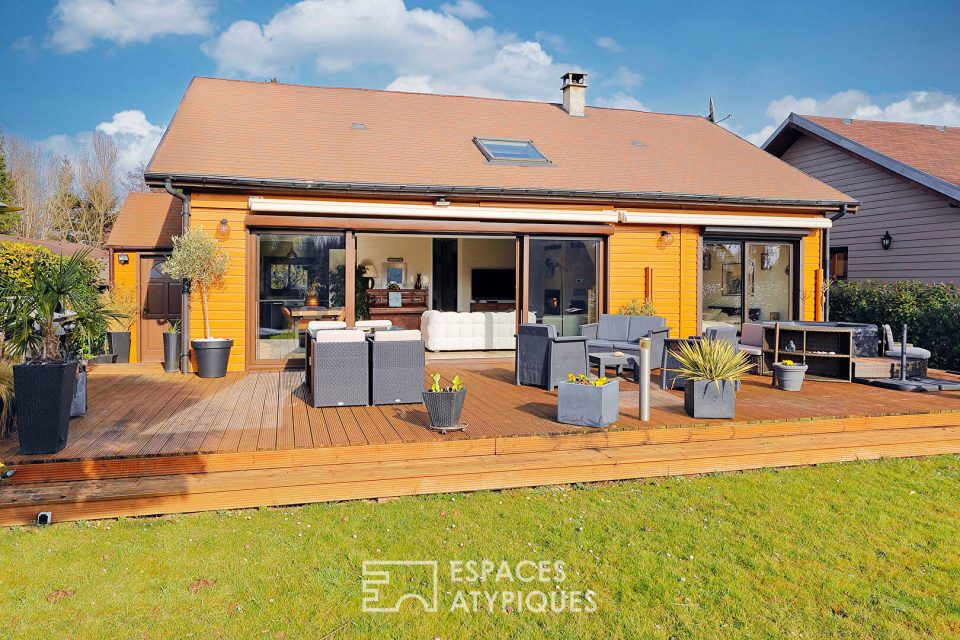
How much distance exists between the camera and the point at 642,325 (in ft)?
26.7

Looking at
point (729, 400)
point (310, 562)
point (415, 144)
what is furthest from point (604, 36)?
point (310, 562)

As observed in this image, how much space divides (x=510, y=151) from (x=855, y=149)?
7339 mm

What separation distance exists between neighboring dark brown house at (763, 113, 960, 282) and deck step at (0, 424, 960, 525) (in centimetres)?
718

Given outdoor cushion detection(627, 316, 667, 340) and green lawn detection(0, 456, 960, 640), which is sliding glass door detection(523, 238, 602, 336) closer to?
outdoor cushion detection(627, 316, 667, 340)

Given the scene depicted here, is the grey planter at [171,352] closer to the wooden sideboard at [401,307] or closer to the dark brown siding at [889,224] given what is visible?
the wooden sideboard at [401,307]

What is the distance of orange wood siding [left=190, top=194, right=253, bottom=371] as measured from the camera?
8.20 m

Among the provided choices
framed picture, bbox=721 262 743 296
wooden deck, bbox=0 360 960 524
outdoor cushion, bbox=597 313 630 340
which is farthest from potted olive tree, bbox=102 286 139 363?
framed picture, bbox=721 262 743 296

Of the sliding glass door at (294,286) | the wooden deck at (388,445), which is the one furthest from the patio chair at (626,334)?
the sliding glass door at (294,286)

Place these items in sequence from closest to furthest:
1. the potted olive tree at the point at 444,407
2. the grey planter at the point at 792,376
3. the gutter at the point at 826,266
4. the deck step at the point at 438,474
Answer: the deck step at the point at 438,474 < the potted olive tree at the point at 444,407 < the grey planter at the point at 792,376 < the gutter at the point at 826,266

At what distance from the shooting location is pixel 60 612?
292cm

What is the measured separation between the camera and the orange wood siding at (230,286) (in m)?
8.20

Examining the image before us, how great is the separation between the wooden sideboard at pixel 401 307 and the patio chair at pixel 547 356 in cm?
609

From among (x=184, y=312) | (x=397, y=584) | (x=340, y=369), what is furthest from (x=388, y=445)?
(x=184, y=312)

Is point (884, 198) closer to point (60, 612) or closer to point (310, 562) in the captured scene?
point (310, 562)
